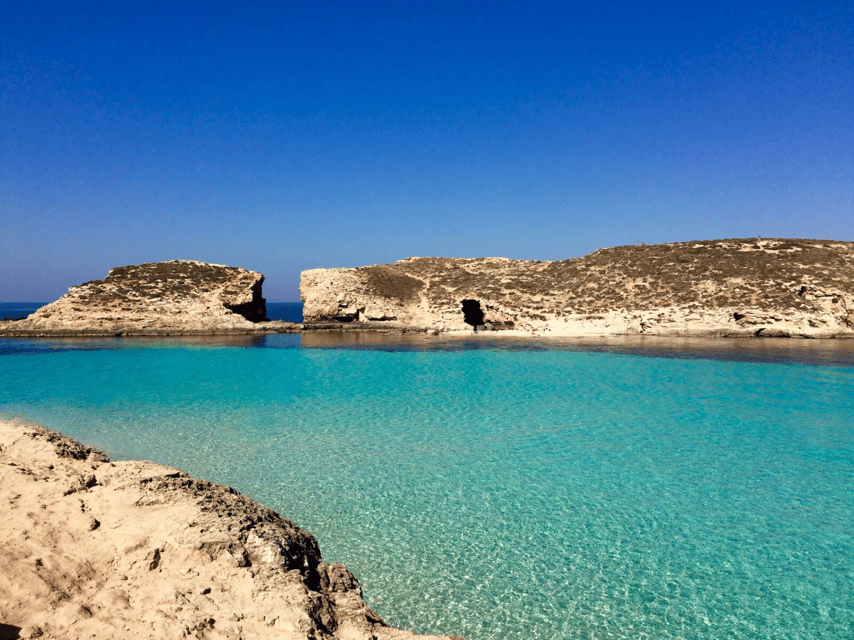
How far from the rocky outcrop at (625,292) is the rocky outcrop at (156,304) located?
20.6 feet

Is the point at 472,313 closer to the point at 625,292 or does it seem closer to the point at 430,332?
the point at 430,332

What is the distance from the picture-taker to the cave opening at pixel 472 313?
138 feet

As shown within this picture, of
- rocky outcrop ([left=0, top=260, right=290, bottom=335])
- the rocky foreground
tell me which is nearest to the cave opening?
rocky outcrop ([left=0, top=260, right=290, bottom=335])

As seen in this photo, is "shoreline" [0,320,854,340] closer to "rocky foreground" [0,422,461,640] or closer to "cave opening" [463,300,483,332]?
"cave opening" [463,300,483,332]

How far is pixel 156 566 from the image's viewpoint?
346 centimetres

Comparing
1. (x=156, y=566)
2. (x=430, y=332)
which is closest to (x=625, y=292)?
(x=430, y=332)

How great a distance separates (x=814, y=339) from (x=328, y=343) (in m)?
29.1

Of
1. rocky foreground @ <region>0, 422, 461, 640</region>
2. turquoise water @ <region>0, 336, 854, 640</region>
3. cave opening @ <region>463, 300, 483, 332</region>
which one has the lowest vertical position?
turquoise water @ <region>0, 336, 854, 640</region>

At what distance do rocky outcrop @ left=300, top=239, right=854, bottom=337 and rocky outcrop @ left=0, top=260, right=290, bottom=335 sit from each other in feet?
20.6

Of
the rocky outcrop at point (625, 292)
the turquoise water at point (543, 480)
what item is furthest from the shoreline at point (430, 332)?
the turquoise water at point (543, 480)

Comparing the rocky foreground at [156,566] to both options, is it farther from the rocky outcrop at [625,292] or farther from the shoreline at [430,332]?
the rocky outcrop at [625,292]

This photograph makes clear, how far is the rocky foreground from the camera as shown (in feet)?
9.70

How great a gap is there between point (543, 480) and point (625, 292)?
33.2 m

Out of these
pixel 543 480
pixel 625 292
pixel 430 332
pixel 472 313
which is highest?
pixel 625 292
